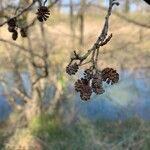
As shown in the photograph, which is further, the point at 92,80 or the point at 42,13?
the point at 42,13

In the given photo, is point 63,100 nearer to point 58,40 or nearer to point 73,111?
point 73,111

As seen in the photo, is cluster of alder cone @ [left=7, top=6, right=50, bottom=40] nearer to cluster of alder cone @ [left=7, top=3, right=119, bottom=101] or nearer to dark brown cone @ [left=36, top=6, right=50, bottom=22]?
dark brown cone @ [left=36, top=6, right=50, bottom=22]

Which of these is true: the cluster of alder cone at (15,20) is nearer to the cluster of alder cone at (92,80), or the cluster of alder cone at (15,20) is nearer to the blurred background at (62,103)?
the cluster of alder cone at (92,80)

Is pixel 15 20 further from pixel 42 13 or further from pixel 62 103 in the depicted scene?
pixel 62 103

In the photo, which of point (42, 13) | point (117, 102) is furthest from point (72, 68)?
point (117, 102)

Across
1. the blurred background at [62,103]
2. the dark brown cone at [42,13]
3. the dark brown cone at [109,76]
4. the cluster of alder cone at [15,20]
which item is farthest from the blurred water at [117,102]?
the dark brown cone at [109,76]

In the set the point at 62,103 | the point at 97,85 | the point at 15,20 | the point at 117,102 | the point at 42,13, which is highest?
the point at 117,102

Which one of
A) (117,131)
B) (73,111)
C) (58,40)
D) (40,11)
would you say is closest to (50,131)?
(73,111)
